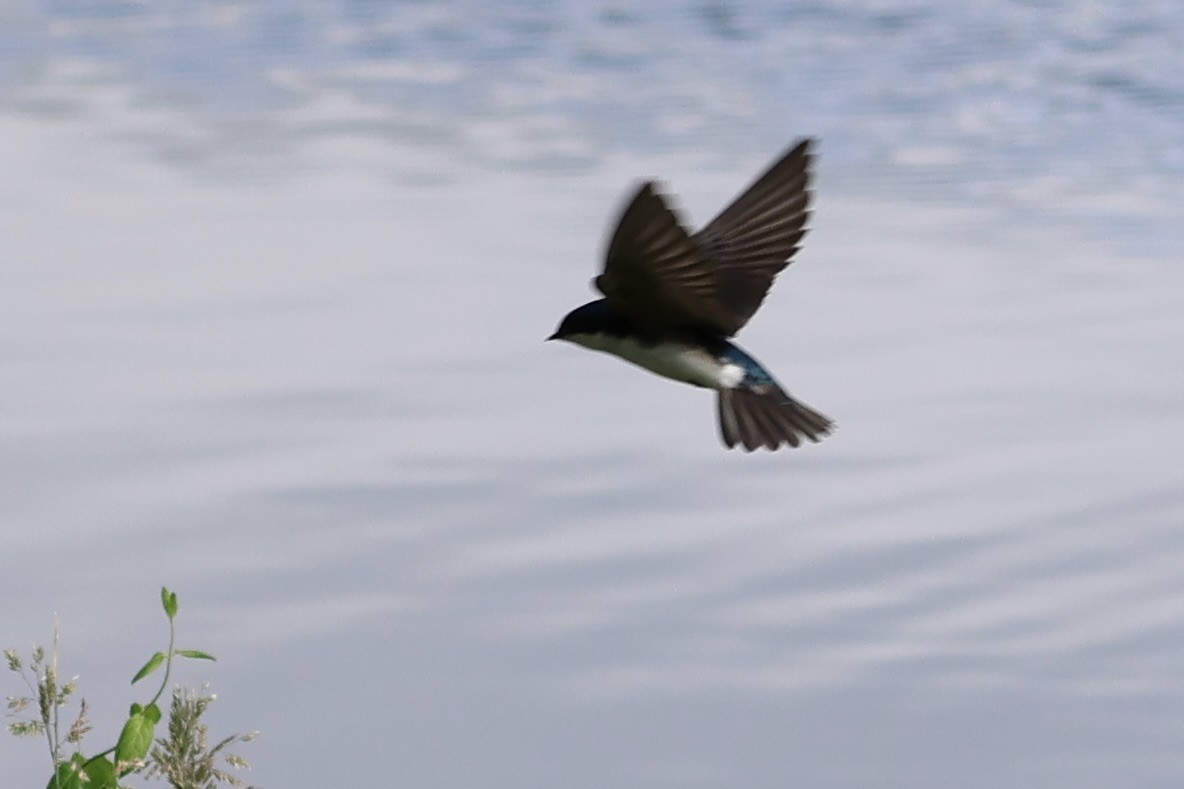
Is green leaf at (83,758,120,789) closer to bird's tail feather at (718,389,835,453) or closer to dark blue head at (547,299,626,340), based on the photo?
dark blue head at (547,299,626,340)

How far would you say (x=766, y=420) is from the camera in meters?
3.52

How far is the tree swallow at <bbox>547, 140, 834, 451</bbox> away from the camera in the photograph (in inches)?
121

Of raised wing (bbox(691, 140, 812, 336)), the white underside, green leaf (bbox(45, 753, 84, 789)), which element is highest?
raised wing (bbox(691, 140, 812, 336))

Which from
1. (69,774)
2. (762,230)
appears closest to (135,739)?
(69,774)

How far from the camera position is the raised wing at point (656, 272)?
2.97 meters

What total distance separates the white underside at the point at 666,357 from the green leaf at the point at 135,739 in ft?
2.59

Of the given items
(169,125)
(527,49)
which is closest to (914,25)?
(527,49)

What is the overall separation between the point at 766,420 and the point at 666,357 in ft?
1.20

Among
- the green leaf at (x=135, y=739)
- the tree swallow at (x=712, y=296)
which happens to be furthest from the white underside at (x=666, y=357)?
the green leaf at (x=135, y=739)

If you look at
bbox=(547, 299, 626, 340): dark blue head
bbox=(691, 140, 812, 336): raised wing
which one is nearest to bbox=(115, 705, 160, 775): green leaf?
bbox=(547, 299, 626, 340): dark blue head

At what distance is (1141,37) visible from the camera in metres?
15.1

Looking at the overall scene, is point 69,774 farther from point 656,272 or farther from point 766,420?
point 766,420

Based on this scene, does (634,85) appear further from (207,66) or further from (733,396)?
(733,396)

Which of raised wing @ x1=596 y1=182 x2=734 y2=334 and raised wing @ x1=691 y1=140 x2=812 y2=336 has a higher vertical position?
raised wing @ x1=691 y1=140 x2=812 y2=336
